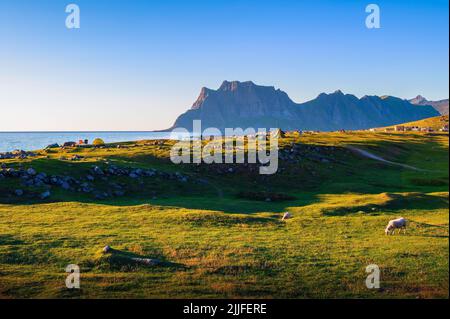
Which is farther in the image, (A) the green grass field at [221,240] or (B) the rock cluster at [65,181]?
(B) the rock cluster at [65,181]

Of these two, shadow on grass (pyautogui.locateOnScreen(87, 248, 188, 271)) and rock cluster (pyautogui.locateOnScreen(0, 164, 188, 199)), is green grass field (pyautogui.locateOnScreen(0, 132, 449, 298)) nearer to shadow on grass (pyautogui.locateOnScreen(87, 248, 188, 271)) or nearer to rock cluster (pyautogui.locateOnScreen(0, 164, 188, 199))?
shadow on grass (pyautogui.locateOnScreen(87, 248, 188, 271))

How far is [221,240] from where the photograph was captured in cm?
2947

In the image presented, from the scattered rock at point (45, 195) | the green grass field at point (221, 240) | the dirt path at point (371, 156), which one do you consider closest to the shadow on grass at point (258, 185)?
the green grass field at point (221, 240)

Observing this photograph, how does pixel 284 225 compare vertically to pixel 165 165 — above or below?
below

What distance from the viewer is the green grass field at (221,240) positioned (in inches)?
788

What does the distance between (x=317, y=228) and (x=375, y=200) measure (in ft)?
46.8

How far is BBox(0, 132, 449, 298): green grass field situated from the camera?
2002cm

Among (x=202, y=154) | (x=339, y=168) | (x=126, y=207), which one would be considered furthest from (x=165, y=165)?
(x=339, y=168)

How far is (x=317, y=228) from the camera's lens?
1355 inches

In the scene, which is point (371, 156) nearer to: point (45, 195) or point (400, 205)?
point (400, 205)

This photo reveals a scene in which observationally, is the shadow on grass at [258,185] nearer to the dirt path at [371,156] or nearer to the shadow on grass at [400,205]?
the shadow on grass at [400,205]

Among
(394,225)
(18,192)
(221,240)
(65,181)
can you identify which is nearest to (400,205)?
(394,225)
